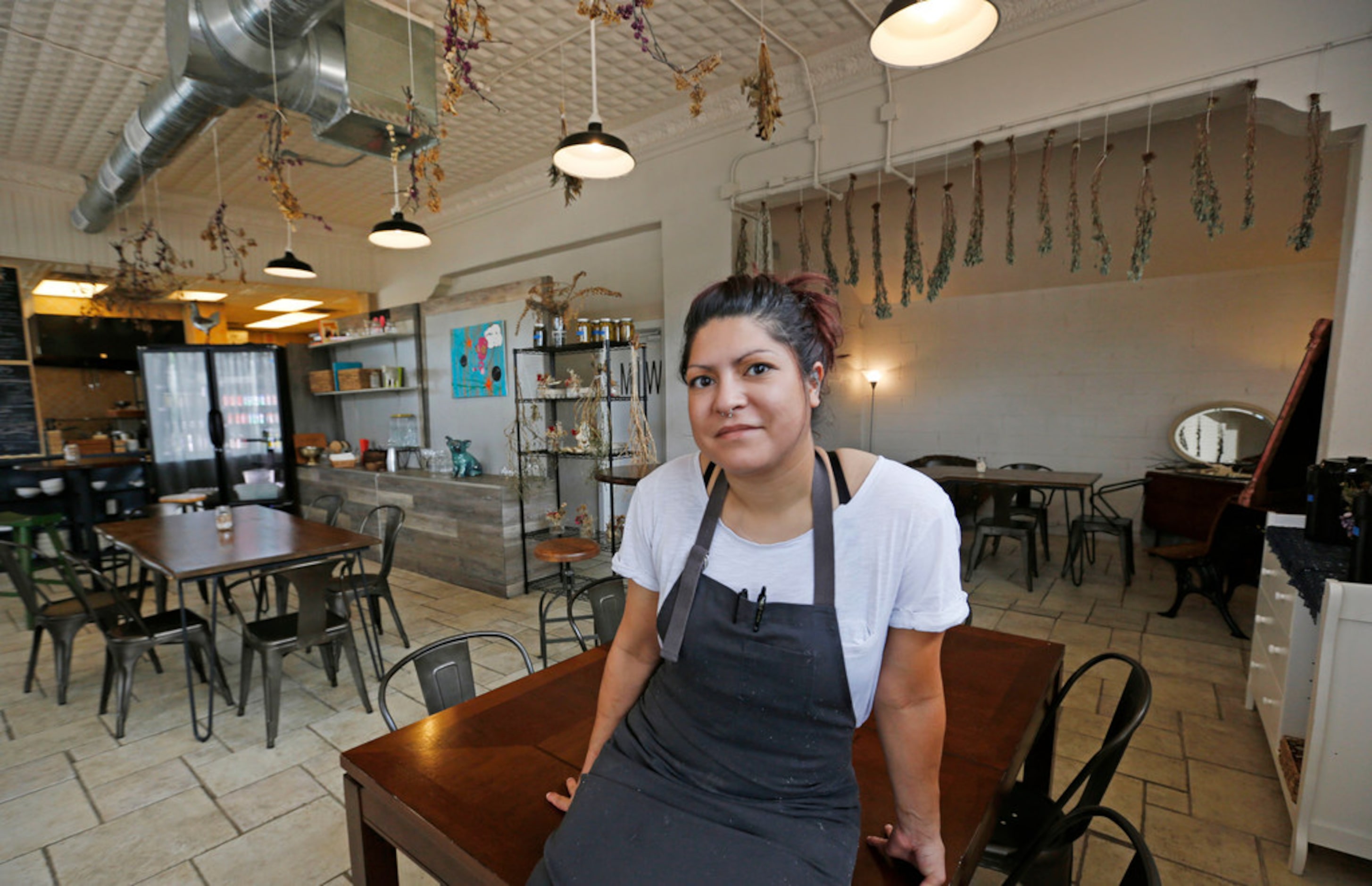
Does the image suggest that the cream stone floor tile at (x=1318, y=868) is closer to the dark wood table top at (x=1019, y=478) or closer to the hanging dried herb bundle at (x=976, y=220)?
the dark wood table top at (x=1019, y=478)

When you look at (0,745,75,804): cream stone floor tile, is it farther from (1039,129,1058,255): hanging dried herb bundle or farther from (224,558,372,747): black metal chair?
(1039,129,1058,255): hanging dried herb bundle

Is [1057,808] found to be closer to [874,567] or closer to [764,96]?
[874,567]

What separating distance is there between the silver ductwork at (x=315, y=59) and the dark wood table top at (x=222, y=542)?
238cm

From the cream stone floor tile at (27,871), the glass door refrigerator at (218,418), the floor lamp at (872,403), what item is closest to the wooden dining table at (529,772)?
the cream stone floor tile at (27,871)

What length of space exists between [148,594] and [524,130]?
209 inches

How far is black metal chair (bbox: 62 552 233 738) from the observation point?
9.56 feet

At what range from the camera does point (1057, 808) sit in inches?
56.1

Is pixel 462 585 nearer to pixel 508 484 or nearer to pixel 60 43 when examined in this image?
pixel 508 484

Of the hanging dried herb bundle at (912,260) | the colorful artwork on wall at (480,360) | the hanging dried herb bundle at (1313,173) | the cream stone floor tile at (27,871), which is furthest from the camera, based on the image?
the colorful artwork on wall at (480,360)

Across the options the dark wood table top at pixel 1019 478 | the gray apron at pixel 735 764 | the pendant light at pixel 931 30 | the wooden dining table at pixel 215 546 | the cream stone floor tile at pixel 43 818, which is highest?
the pendant light at pixel 931 30

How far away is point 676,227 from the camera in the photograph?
501 cm

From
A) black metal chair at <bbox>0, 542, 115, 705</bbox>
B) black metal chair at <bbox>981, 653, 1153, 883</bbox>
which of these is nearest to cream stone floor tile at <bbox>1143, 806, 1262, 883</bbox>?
black metal chair at <bbox>981, 653, 1153, 883</bbox>

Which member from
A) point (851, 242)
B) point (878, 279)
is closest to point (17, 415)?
point (851, 242)

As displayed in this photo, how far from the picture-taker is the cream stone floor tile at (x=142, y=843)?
2064 millimetres
